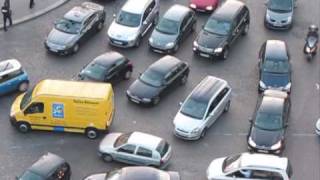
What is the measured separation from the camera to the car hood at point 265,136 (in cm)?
3172

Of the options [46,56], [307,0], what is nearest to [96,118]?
[46,56]

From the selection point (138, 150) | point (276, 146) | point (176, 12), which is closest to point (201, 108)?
point (276, 146)

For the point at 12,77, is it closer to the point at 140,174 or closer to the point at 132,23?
the point at 132,23

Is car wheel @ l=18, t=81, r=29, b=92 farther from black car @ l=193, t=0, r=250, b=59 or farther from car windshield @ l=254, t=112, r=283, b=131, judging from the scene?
car windshield @ l=254, t=112, r=283, b=131

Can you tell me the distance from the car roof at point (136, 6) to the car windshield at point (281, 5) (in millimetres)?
7047

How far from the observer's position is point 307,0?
45.2 meters

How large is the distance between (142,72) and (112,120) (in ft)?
13.6

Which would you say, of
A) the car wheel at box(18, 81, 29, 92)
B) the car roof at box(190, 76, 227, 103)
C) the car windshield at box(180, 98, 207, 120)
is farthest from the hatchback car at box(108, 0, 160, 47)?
the car windshield at box(180, 98, 207, 120)

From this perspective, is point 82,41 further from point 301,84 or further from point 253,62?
point 301,84

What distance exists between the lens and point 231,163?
1174 inches

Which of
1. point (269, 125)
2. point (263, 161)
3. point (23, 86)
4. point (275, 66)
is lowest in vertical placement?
point (23, 86)

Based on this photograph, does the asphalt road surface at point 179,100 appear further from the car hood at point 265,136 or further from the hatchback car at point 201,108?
the car hood at point 265,136

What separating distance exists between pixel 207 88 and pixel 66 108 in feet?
21.7

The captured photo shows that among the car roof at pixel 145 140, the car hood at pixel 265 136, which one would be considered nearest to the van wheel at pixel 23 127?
the car roof at pixel 145 140
